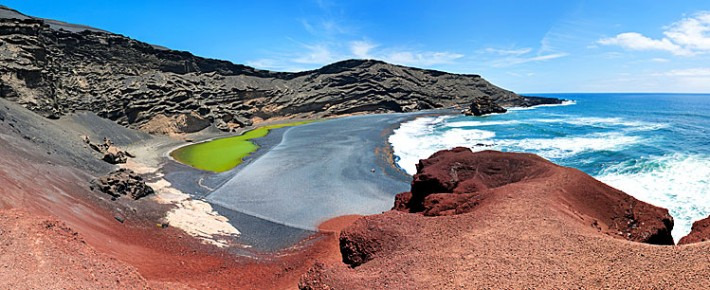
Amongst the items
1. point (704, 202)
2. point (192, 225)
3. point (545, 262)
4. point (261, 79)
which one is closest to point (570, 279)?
point (545, 262)

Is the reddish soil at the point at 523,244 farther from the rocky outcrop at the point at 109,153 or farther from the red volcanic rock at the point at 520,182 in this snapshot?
the rocky outcrop at the point at 109,153

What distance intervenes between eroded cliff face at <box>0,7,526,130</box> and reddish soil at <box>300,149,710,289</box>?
1347 inches

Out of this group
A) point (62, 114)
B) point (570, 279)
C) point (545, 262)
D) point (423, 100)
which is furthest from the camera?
point (423, 100)

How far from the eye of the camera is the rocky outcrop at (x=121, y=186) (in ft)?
52.1

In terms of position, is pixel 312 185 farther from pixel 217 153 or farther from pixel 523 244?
pixel 523 244

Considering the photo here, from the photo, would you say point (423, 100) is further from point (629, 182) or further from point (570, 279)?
point (570, 279)

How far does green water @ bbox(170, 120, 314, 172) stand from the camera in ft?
93.1

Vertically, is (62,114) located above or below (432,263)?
above

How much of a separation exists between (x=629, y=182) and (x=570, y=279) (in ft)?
59.7

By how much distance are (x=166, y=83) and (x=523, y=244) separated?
50946 millimetres

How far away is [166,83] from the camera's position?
4716cm

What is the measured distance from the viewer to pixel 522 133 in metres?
42.3

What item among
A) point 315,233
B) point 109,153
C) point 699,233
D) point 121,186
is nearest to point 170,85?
point 109,153

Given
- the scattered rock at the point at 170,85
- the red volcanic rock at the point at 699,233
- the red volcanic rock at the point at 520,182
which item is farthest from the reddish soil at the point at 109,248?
the scattered rock at the point at 170,85
